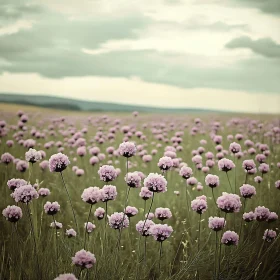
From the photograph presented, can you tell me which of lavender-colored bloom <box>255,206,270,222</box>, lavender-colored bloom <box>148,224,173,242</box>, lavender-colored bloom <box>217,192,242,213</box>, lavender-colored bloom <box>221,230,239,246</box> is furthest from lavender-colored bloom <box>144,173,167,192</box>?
lavender-colored bloom <box>255,206,270,222</box>

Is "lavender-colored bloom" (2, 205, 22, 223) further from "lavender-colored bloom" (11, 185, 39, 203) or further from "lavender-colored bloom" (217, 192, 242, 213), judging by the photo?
"lavender-colored bloom" (217, 192, 242, 213)

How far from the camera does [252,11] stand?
145 inches

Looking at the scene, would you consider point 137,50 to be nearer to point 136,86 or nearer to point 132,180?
point 136,86

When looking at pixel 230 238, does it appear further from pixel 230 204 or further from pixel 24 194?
pixel 24 194

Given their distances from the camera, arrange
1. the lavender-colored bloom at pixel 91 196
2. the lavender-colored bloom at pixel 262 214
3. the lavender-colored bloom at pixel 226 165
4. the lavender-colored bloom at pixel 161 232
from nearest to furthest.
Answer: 1. the lavender-colored bloom at pixel 91 196
2. the lavender-colored bloom at pixel 161 232
3. the lavender-colored bloom at pixel 262 214
4. the lavender-colored bloom at pixel 226 165

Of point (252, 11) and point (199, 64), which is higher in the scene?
point (252, 11)

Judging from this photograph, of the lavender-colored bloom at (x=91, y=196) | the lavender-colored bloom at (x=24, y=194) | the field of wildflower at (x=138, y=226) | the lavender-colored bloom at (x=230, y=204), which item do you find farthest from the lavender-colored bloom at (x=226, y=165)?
the lavender-colored bloom at (x=24, y=194)

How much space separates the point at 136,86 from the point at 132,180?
2753mm

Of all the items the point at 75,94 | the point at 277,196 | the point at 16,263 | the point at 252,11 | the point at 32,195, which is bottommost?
the point at 16,263

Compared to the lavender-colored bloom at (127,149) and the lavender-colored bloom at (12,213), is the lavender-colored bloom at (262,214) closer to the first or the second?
the lavender-colored bloom at (127,149)

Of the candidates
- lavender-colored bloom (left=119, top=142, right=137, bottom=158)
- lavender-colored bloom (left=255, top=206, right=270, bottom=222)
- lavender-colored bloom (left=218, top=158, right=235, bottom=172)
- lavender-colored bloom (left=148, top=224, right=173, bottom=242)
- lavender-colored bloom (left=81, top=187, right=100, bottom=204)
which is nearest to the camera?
lavender-colored bloom (left=81, top=187, right=100, bottom=204)

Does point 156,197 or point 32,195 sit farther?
point 156,197

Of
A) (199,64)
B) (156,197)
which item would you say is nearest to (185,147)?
(199,64)

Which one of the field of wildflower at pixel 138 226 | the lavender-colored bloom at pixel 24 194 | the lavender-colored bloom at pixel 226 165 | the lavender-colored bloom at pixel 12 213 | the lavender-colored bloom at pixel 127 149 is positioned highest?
the lavender-colored bloom at pixel 127 149
